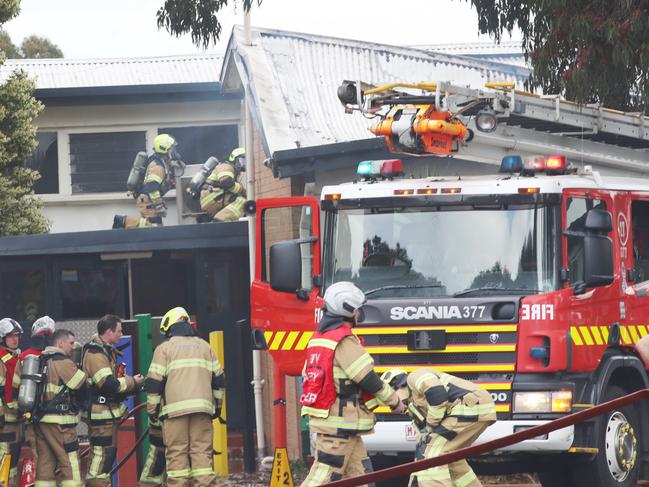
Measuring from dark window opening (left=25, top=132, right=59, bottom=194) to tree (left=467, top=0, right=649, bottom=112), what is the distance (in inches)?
494

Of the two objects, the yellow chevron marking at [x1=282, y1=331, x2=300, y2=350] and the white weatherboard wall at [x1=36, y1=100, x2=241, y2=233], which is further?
the white weatherboard wall at [x1=36, y1=100, x2=241, y2=233]

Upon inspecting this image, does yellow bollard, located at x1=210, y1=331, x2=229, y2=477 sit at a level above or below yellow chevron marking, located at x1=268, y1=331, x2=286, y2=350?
below

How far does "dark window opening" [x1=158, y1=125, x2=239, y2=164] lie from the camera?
75.8 feet

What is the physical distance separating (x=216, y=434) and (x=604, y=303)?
512 cm

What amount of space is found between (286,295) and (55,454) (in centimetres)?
286

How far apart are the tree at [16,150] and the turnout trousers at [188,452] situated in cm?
867

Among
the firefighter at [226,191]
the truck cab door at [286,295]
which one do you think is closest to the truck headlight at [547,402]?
the truck cab door at [286,295]

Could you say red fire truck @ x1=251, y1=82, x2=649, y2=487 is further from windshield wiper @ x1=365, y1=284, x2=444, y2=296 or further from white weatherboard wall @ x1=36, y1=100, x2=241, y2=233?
white weatherboard wall @ x1=36, y1=100, x2=241, y2=233

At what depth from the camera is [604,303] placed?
9.75m

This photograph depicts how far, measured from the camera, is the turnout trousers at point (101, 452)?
39.1 feet

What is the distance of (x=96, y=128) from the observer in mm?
23672

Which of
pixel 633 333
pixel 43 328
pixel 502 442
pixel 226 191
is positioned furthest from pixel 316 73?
pixel 502 442

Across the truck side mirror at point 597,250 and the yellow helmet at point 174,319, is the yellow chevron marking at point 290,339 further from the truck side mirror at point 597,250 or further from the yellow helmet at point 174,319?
the truck side mirror at point 597,250

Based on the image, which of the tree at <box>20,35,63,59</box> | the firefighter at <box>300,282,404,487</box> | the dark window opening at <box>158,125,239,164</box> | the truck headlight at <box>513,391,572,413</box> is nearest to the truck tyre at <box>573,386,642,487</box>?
the truck headlight at <box>513,391,572,413</box>
